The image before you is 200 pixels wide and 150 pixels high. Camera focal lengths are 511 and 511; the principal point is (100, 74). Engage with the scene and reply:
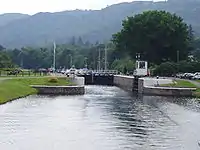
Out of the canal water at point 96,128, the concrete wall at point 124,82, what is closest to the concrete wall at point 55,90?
the concrete wall at point 124,82

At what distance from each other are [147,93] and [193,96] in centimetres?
984

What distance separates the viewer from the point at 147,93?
76312 millimetres

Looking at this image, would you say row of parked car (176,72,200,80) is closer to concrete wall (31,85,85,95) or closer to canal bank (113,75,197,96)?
canal bank (113,75,197,96)

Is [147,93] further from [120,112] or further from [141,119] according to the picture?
[141,119]

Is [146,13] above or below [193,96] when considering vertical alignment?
above

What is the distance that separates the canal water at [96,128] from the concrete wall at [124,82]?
47019 millimetres

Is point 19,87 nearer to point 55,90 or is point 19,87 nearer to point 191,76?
point 55,90

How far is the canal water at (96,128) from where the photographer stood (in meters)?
25.9

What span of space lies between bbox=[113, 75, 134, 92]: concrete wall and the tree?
12.4 m

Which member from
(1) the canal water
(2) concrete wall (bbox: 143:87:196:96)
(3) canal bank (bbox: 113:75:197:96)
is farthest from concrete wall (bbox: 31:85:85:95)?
(1) the canal water

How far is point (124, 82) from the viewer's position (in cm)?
10231

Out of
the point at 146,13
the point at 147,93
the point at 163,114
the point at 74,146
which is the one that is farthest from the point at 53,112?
the point at 146,13

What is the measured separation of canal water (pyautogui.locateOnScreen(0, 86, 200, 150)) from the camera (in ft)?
84.9

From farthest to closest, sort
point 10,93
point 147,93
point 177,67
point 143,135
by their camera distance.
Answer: point 177,67 < point 147,93 < point 10,93 < point 143,135
